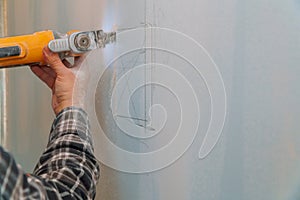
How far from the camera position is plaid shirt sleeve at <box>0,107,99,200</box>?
1.09ft

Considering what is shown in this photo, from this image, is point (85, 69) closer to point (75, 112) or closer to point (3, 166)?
point (75, 112)

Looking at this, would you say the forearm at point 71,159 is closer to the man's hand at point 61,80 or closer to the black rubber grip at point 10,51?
the man's hand at point 61,80

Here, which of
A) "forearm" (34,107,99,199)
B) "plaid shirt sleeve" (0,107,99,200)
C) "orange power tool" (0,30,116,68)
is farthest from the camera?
"orange power tool" (0,30,116,68)

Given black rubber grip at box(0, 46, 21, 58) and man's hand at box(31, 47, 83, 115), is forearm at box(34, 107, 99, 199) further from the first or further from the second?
black rubber grip at box(0, 46, 21, 58)

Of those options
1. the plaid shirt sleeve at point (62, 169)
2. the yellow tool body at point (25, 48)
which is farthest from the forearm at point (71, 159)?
the yellow tool body at point (25, 48)

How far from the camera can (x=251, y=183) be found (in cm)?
44

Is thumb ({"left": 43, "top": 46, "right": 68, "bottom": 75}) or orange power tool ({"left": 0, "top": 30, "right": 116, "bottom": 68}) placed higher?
orange power tool ({"left": 0, "top": 30, "right": 116, "bottom": 68})

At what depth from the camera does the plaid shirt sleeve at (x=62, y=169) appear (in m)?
0.33

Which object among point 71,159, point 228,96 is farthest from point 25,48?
point 228,96

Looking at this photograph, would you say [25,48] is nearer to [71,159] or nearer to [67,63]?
[67,63]

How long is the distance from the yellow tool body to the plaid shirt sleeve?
109 millimetres

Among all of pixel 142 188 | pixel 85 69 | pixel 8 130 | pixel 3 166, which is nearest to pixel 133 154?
pixel 142 188

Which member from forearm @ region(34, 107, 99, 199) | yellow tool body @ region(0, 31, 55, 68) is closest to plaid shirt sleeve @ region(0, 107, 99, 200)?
forearm @ region(34, 107, 99, 199)

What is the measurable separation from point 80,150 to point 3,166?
0.58 ft
